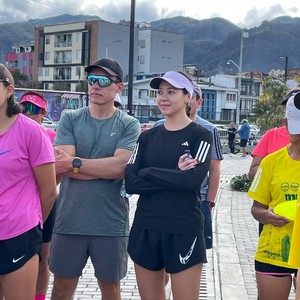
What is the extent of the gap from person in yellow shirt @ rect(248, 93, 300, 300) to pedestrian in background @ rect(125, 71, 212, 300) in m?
0.41

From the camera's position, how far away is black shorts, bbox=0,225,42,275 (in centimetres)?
314

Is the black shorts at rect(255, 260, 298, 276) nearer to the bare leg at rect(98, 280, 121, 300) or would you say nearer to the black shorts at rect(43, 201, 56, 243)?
the bare leg at rect(98, 280, 121, 300)

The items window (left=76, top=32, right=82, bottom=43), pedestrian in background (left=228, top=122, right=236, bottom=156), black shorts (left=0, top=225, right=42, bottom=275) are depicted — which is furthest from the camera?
window (left=76, top=32, right=82, bottom=43)

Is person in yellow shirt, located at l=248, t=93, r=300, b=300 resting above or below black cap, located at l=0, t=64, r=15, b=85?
below

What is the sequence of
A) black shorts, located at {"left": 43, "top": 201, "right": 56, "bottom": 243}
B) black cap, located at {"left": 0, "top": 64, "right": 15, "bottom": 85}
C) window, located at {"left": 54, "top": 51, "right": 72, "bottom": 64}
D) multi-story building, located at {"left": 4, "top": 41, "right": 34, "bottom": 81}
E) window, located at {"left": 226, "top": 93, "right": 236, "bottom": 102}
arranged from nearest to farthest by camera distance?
1. black cap, located at {"left": 0, "top": 64, "right": 15, "bottom": 85}
2. black shorts, located at {"left": 43, "top": 201, "right": 56, "bottom": 243}
3. window, located at {"left": 226, "top": 93, "right": 236, "bottom": 102}
4. window, located at {"left": 54, "top": 51, "right": 72, "bottom": 64}
5. multi-story building, located at {"left": 4, "top": 41, "right": 34, "bottom": 81}

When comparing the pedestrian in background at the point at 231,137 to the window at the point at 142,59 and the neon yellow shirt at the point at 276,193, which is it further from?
the window at the point at 142,59

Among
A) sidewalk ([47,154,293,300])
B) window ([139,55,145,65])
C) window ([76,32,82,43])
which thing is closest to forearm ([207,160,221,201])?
sidewalk ([47,154,293,300])

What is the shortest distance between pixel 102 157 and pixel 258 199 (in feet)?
3.90

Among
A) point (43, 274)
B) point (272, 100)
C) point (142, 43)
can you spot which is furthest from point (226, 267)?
point (142, 43)

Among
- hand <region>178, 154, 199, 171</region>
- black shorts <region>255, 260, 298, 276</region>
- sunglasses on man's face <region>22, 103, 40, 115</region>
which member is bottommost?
black shorts <region>255, 260, 298, 276</region>

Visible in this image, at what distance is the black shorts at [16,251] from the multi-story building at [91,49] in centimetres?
8138

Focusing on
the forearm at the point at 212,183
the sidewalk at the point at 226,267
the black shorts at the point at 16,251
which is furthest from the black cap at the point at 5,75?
the sidewalk at the point at 226,267

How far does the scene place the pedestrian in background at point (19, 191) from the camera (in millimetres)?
3152

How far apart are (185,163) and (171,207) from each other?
0.31 meters
